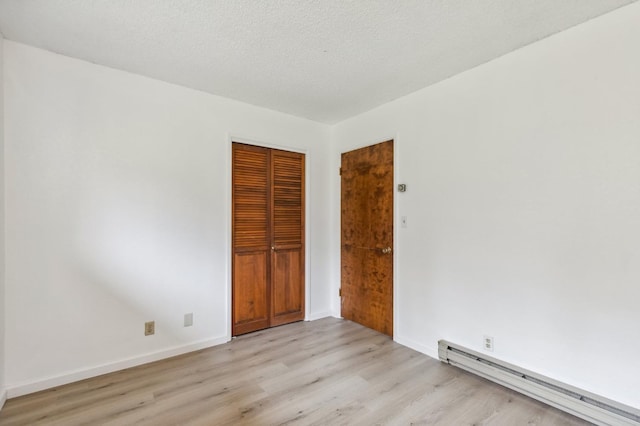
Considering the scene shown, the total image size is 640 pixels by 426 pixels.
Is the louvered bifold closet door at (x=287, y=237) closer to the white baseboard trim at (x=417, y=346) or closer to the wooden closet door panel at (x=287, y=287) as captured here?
the wooden closet door panel at (x=287, y=287)

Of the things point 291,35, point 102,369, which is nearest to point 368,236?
point 291,35

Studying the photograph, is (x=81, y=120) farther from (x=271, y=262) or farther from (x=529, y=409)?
(x=529, y=409)

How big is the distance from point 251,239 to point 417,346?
2028 millimetres

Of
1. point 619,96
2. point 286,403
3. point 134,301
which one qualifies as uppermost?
point 619,96

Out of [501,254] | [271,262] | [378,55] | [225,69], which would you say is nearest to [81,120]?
[225,69]

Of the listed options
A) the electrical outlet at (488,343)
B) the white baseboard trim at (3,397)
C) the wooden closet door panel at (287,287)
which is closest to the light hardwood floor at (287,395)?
the white baseboard trim at (3,397)

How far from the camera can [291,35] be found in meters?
1.99

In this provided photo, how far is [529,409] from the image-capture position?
1.94m

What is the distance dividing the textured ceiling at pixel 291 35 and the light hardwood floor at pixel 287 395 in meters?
2.52

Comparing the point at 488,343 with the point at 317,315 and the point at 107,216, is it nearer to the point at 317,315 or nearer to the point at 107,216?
the point at 317,315

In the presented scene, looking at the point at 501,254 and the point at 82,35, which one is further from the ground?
the point at 82,35

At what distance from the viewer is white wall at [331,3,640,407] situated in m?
1.75

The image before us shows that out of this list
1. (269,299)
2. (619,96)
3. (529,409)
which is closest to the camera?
(619,96)

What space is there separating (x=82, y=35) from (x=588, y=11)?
3.28m
